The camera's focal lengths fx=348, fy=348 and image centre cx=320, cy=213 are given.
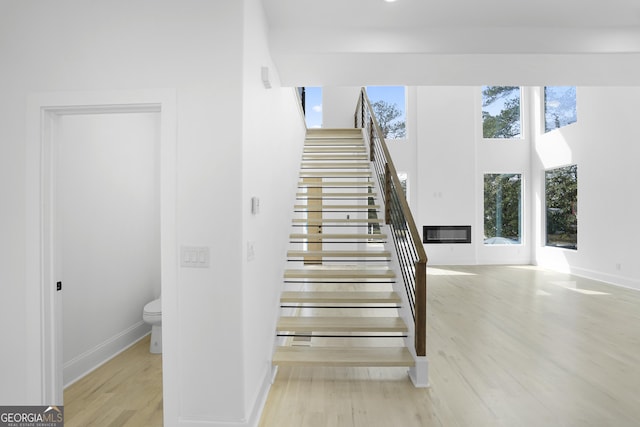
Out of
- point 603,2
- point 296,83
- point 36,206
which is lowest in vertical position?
point 36,206

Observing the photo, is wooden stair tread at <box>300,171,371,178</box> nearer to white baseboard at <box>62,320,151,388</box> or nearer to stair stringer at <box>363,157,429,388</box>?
stair stringer at <box>363,157,429,388</box>

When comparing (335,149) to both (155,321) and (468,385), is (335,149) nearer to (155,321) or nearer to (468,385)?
(155,321)

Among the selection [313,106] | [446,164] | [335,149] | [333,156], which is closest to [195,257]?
[333,156]

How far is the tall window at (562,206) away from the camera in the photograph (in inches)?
290

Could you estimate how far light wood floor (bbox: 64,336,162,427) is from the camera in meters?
2.21

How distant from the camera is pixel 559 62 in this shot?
325 cm

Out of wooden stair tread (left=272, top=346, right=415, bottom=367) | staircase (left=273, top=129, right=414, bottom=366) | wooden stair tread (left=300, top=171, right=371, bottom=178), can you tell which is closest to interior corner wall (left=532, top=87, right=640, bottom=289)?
staircase (left=273, top=129, right=414, bottom=366)

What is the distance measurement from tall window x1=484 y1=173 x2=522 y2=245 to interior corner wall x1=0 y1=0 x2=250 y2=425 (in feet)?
27.1

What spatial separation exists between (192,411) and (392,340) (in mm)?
2074

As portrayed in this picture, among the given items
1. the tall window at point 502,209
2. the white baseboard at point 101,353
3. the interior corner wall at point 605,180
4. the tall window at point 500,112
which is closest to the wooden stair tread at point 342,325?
the white baseboard at point 101,353

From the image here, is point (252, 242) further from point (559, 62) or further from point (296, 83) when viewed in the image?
point (559, 62)

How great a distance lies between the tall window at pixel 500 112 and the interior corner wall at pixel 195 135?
854 centimetres

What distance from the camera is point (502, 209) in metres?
8.89

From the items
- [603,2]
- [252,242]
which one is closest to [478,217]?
[603,2]
